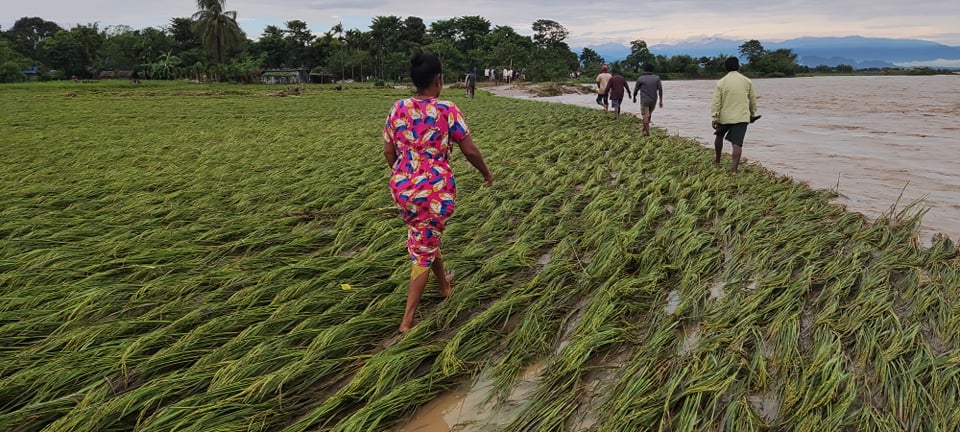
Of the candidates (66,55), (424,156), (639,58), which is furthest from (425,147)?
(639,58)

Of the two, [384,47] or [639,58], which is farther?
[639,58]

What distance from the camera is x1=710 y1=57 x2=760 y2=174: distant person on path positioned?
238 inches

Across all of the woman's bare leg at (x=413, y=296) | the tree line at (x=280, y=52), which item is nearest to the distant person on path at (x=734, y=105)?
the woman's bare leg at (x=413, y=296)

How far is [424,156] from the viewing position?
8.00 feet

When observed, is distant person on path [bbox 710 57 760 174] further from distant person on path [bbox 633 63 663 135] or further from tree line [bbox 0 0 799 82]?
tree line [bbox 0 0 799 82]

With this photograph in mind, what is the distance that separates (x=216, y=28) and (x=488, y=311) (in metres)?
55.7

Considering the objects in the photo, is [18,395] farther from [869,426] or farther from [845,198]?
[845,198]

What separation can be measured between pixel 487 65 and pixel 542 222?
4847 cm

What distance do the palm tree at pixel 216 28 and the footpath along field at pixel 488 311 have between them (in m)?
51.5

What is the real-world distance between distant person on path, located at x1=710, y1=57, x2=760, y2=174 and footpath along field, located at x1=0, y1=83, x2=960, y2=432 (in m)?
1.11

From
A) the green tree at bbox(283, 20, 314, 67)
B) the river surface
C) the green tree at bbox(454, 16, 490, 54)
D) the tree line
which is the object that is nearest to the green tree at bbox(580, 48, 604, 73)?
the tree line

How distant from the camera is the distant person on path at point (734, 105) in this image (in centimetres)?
604

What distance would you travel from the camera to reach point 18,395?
200 centimetres

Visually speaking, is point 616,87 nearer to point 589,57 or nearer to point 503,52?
point 503,52
